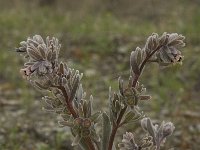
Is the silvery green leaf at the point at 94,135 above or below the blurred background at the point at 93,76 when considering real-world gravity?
below

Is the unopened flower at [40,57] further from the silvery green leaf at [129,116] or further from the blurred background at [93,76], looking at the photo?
the blurred background at [93,76]

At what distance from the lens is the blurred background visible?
545cm

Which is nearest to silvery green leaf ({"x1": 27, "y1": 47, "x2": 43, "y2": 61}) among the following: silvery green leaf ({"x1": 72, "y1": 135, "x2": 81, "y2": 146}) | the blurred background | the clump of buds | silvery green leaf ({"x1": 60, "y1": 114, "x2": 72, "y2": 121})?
the clump of buds

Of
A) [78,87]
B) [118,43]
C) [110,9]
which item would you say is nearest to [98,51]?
[118,43]

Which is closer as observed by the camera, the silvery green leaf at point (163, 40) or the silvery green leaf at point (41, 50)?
the silvery green leaf at point (41, 50)

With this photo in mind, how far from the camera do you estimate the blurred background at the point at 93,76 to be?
5445 mm

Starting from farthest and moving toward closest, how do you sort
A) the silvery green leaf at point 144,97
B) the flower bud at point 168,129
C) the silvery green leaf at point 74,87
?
the flower bud at point 168,129
the silvery green leaf at point 74,87
the silvery green leaf at point 144,97

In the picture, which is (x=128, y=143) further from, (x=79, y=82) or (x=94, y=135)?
(x=79, y=82)

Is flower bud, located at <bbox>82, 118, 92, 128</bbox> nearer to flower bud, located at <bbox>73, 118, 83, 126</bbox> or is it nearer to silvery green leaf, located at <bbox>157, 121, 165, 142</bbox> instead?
flower bud, located at <bbox>73, 118, 83, 126</bbox>

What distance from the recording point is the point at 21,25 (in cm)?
1020

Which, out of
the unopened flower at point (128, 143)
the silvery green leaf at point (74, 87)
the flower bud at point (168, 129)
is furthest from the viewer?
the flower bud at point (168, 129)

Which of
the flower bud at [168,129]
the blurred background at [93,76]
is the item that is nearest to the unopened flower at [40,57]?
the blurred background at [93,76]

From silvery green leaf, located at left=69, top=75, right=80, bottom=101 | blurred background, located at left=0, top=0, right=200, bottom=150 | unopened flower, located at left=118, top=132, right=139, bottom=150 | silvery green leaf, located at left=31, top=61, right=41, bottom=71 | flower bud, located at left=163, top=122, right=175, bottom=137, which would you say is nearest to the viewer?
silvery green leaf, located at left=31, top=61, right=41, bottom=71

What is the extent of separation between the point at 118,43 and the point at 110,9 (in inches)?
309
